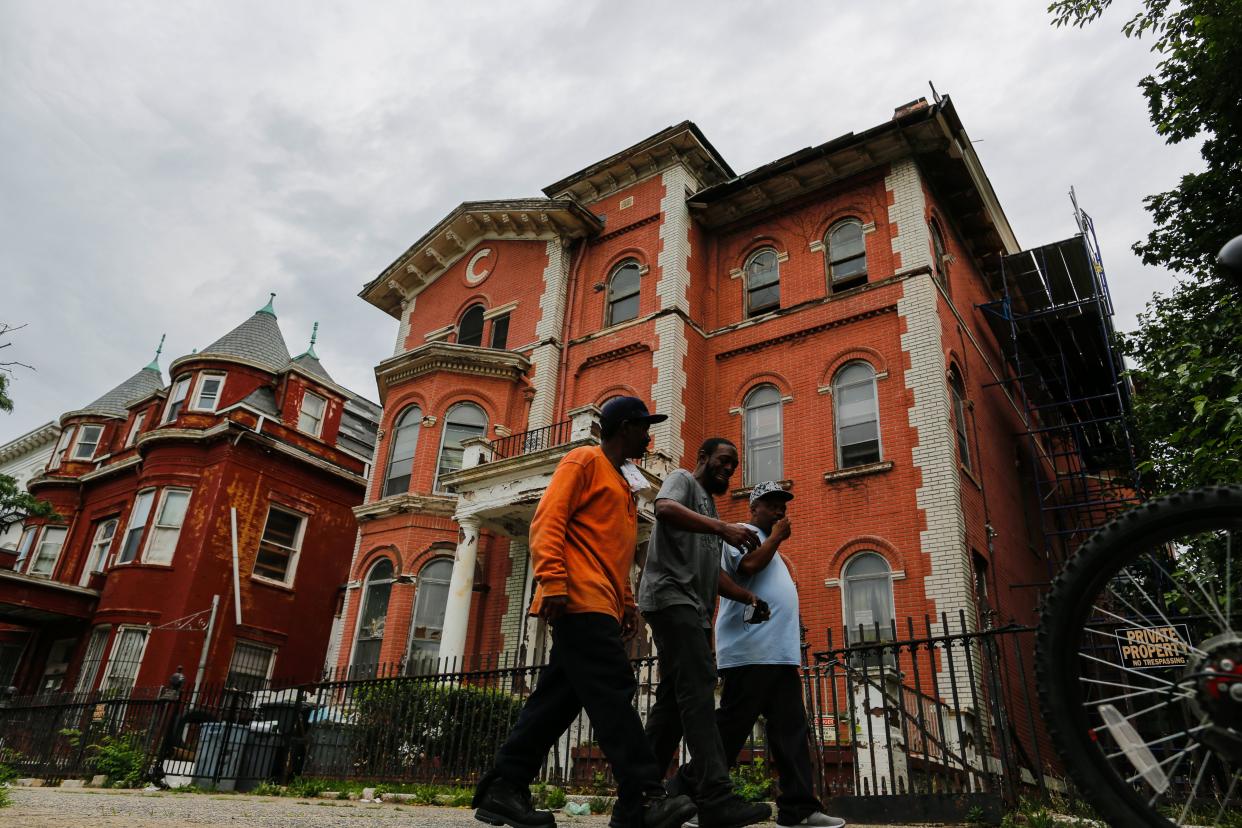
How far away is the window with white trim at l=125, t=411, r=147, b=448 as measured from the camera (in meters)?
25.5

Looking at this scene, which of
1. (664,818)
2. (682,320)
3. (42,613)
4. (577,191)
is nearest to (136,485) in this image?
(42,613)

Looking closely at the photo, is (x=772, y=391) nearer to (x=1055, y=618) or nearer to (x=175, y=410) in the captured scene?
(x=1055, y=618)

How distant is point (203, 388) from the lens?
2320cm

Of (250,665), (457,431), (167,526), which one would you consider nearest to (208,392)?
(167,526)

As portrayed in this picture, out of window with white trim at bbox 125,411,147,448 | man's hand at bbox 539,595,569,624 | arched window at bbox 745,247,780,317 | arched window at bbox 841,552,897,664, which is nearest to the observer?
man's hand at bbox 539,595,569,624

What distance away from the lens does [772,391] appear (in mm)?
16438

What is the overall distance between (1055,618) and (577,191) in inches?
754

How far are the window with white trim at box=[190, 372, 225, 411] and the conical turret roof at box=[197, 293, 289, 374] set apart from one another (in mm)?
737

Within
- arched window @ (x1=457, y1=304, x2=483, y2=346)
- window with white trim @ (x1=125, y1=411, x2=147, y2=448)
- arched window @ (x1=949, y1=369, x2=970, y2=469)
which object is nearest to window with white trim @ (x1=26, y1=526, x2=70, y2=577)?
window with white trim @ (x1=125, y1=411, x2=147, y2=448)

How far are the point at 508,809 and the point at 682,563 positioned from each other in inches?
54.4

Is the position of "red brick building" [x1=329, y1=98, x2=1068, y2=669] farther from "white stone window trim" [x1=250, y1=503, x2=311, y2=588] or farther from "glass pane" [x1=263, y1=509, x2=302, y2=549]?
"glass pane" [x1=263, y1=509, x2=302, y2=549]

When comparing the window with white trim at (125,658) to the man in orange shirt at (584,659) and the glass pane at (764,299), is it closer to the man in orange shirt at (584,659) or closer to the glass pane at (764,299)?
the glass pane at (764,299)

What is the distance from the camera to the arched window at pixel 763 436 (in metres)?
15.7

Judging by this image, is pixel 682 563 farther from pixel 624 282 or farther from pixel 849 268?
pixel 624 282
